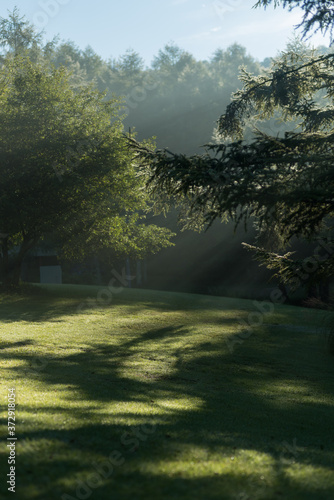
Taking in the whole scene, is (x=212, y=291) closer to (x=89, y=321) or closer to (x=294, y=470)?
(x=89, y=321)

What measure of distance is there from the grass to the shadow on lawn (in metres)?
0.02

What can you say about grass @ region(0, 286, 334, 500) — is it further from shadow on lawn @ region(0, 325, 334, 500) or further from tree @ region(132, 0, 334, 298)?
tree @ region(132, 0, 334, 298)

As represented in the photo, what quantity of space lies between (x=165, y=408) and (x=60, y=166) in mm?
17670

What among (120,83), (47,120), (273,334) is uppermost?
(120,83)

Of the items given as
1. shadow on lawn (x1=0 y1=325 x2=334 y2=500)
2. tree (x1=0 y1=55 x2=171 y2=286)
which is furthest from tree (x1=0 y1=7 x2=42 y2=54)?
shadow on lawn (x1=0 y1=325 x2=334 y2=500)

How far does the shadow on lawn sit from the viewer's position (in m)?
4.73

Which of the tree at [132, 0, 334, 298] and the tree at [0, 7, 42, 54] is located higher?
the tree at [0, 7, 42, 54]

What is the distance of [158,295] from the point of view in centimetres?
2798

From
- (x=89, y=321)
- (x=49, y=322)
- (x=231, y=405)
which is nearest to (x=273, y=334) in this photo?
(x=89, y=321)

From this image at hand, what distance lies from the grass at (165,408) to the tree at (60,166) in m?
5.48

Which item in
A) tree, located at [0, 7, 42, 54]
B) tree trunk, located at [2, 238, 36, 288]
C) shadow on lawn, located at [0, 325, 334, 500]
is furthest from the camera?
tree, located at [0, 7, 42, 54]

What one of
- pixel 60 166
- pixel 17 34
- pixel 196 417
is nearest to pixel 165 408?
pixel 196 417

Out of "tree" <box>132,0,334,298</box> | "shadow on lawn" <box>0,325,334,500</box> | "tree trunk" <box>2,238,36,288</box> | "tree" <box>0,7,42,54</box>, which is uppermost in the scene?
"tree" <box>0,7,42,54</box>

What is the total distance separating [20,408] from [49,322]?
12.1 m
